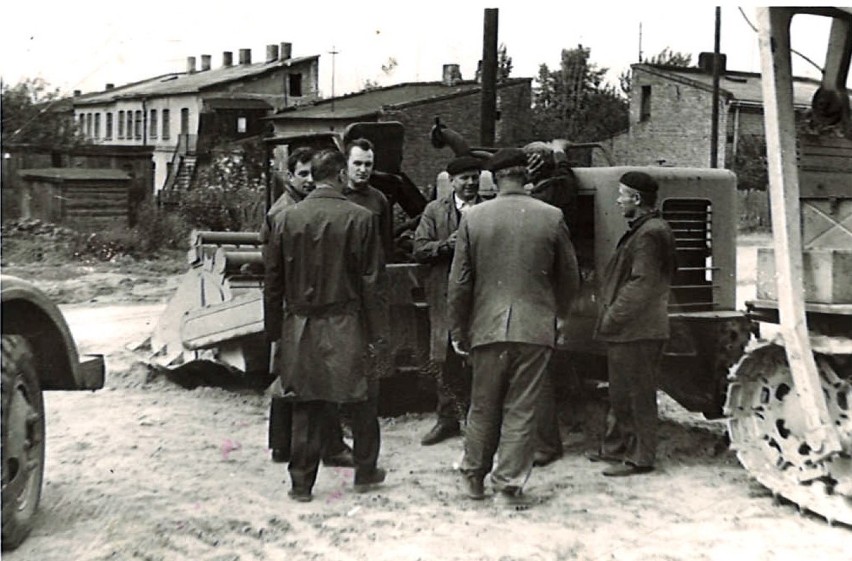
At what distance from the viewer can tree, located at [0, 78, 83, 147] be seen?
73.9ft

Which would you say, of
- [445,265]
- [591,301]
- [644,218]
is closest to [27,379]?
[445,265]

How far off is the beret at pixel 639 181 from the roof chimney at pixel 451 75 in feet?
94.8

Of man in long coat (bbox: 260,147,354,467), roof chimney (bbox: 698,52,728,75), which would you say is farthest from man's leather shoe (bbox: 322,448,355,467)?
roof chimney (bbox: 698,52,728,75)

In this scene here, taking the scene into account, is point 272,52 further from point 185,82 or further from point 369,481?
point 369,481

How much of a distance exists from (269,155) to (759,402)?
4433mm

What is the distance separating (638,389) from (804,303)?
118cm

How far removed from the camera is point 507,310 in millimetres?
5453

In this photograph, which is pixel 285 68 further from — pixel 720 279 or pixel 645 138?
pixel 720 279

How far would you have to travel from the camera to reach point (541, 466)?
6363mm

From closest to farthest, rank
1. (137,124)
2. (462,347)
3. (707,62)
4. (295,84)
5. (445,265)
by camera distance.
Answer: (462,347) → (445,265) → (707,62) → (137,124) → (295,84)

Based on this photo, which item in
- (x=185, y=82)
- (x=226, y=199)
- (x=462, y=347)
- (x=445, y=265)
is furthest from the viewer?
(x=185, y=82)

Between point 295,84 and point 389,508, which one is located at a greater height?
point 295,84

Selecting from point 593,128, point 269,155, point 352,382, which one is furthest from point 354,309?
point 593,128

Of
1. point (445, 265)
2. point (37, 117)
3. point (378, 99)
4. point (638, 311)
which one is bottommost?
point (638, 311)
